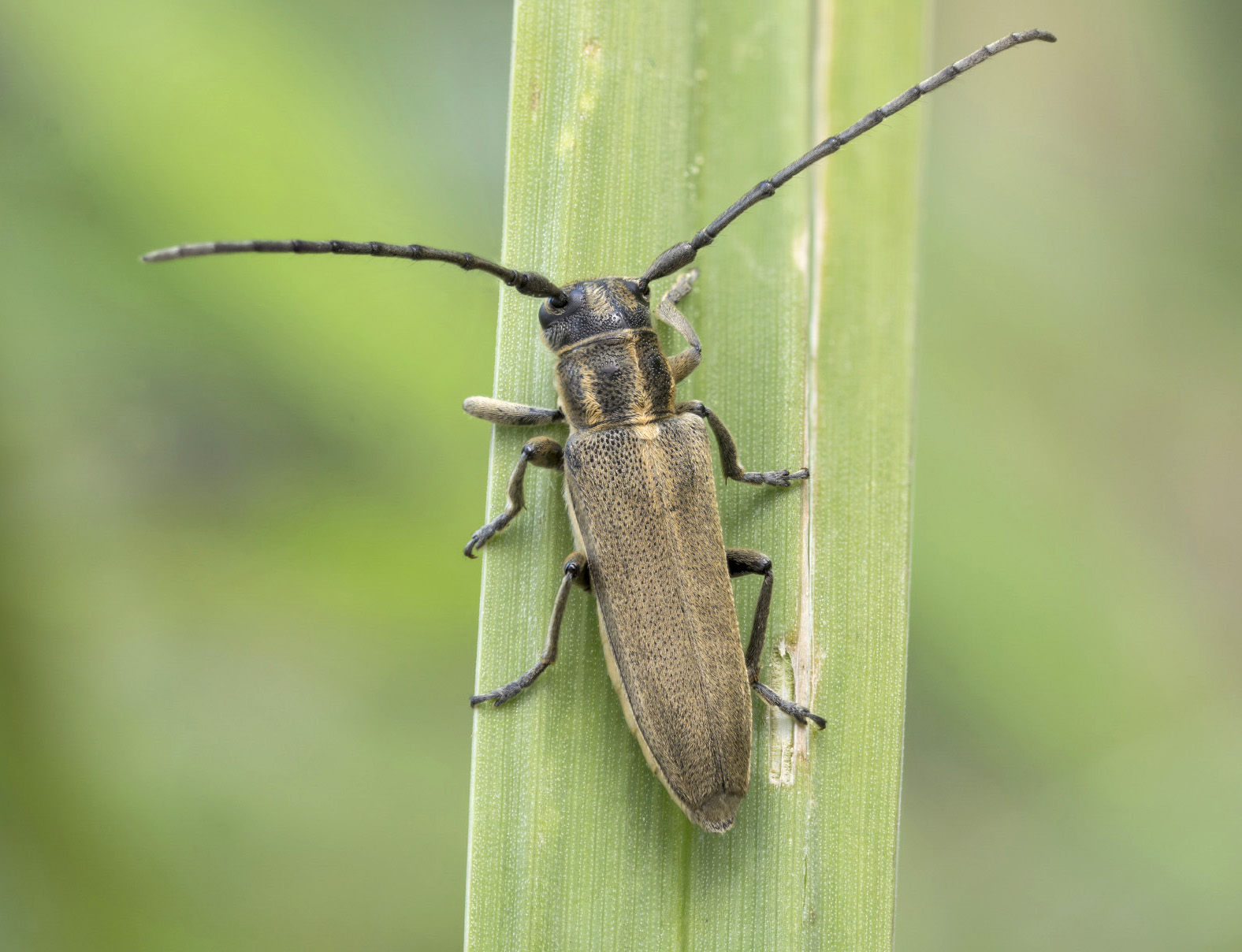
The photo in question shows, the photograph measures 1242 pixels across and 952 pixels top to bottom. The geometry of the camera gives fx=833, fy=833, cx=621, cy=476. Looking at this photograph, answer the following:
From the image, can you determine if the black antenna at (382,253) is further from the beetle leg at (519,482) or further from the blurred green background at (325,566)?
the blurred green background at (325,566)

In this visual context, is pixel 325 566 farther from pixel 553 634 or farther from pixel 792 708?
pixel 792 708

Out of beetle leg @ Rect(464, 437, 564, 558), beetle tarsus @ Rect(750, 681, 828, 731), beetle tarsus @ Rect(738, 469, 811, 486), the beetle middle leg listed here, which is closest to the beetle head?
beetle leg @ Rect(464, 437, 564, 558)

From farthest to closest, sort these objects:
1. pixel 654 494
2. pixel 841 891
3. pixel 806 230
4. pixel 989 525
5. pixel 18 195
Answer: pixel 989 525, pixel 18 195, pixel 806 230, pixel 654 494, pixel 841 891

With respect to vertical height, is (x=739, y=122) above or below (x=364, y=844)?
above

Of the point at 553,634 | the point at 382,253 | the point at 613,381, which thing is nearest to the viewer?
the point at 382,253

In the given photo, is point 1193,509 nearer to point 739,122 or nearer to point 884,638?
point 884,638

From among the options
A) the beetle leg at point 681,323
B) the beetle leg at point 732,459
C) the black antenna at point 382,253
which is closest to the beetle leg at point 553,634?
the beetle leg at point 732,459

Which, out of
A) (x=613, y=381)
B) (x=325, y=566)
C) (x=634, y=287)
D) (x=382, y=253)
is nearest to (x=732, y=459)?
(x=613, y=381)

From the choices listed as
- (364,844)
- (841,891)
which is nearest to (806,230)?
(841,891)
